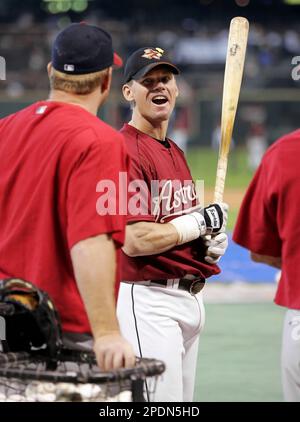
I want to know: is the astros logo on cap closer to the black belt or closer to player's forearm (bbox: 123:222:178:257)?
player's forearm (bbox: 123:222:178:257)

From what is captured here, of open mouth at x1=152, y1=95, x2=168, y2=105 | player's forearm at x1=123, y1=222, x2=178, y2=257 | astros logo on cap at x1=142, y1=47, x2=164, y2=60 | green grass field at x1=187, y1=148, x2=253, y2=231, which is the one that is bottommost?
green grass field at x1=187, y1=148, x2=253, y2=231

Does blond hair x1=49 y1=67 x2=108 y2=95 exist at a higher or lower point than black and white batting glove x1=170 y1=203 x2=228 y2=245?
higher

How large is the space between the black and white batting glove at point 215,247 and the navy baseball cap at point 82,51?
1516 mm

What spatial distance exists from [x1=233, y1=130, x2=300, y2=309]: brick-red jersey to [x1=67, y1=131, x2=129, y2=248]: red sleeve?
3.12ft

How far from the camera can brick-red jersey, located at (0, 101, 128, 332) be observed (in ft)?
9.56

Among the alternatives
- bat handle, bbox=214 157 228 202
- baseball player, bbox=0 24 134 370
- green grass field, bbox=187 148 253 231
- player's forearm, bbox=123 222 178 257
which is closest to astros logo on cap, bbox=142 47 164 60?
bat handle, bbox=214 157 228 202

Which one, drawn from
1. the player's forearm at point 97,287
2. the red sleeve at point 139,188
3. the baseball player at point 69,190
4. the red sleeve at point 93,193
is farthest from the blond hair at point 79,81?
the red sleeve at point 139,188

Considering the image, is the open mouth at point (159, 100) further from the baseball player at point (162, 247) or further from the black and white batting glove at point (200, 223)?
the black and white batting glove at point (200, 223)

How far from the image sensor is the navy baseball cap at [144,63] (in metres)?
4.63

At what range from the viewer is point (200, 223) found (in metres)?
4.34

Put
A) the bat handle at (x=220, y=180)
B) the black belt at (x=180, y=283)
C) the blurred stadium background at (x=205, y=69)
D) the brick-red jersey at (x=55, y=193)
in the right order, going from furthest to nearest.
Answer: the blurred stadium background at (x=205, y=69) < the bat handle at (x=220, y=180) < the black belt at (x=180, y=283) < the brick-red jersey at (x=55, y=193)

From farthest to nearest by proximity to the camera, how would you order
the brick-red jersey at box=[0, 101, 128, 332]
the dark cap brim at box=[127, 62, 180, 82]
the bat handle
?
the bat handle → the dark cap brim at box=[127, 62, 180, 82] → the brick-red jersey at box=[0, 101, 128, 332]

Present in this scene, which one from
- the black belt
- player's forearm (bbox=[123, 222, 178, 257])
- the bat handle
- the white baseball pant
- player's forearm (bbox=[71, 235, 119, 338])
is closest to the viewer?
player's forearm (bbox=[71, 235, 119, 338])
